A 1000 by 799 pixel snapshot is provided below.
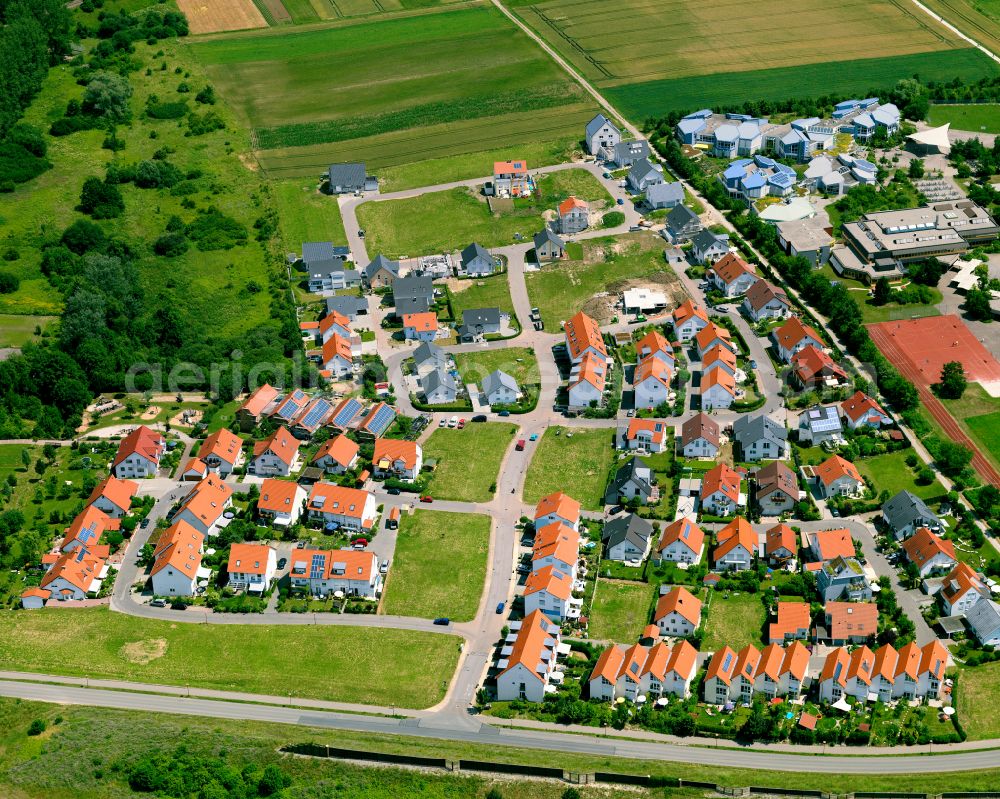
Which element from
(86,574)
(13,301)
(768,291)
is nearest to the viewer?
(86,574)

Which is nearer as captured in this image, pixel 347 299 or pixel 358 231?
pixel 347 299

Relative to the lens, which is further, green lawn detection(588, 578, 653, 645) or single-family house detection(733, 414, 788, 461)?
single-family house detection(733, 414, 788, 461)

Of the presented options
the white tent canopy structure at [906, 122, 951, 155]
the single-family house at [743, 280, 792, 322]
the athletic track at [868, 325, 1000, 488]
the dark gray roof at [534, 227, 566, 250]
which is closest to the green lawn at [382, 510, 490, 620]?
the single-family house at [743, 280, 792, 322]

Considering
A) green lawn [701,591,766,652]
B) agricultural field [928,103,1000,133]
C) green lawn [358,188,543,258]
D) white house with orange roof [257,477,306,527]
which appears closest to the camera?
green lawn [701,591,766,652]

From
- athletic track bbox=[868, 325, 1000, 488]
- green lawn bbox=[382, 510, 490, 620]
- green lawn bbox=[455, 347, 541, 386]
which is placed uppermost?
green lawn bbox=[455, 347, 541, 386]

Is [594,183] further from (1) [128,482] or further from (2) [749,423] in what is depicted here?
(1) [128,482]

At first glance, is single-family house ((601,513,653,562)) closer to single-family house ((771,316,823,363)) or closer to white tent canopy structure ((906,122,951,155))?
single-family house ((771,316,823,363))

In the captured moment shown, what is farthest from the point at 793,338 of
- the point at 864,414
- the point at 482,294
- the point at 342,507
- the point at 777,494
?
the point at 342,507

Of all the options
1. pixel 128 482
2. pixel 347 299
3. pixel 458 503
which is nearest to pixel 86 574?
pixel 128 482
